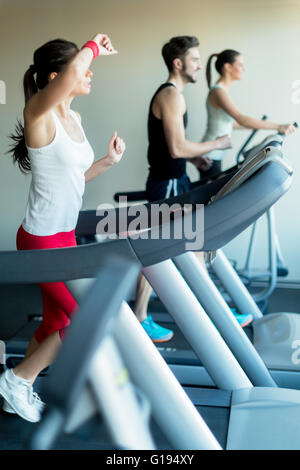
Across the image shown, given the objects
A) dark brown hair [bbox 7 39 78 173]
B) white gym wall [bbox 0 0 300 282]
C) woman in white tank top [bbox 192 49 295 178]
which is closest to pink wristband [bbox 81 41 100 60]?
dark brown hair [bbox 7 39 78 173]

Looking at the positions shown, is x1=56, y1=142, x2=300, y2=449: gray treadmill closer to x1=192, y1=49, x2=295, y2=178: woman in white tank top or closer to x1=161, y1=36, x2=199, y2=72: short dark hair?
x1=161, y1=36, x2=199, y2=72: short dark hair

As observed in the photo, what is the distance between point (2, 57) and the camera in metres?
4.34

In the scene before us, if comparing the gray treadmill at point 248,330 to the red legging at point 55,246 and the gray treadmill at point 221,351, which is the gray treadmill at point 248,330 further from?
the red legging at point 55,246

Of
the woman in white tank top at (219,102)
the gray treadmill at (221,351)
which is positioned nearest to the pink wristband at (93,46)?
the gray treadmill at (221,351)

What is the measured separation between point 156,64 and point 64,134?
8.87ft

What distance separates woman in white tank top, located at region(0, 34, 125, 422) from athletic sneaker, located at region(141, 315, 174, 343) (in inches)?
37.3

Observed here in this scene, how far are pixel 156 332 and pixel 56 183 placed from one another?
1.30m

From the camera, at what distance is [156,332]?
2.80m

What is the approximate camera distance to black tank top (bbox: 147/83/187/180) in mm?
2779

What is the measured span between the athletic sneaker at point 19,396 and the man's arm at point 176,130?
4.50 feet

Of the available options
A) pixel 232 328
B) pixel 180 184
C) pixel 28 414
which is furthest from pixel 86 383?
pixel 180 184

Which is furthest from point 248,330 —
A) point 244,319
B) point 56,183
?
point 56,183
